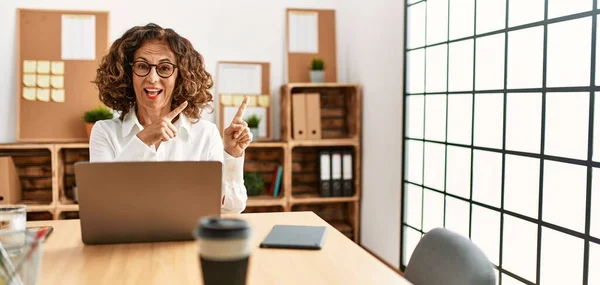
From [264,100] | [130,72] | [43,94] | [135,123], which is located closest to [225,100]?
[264,100]

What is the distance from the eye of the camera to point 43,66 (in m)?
4.25

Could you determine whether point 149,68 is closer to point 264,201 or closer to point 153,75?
point 153,75

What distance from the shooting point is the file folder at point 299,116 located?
4441 millimetres

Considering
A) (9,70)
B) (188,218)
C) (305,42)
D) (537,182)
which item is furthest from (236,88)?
(188,218)

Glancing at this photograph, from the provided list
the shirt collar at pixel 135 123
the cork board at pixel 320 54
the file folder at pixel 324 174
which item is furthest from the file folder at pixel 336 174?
the shirt collar at pixel 135 123

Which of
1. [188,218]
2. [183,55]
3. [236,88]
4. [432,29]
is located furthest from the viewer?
[236,88]

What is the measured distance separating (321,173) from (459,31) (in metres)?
1.67

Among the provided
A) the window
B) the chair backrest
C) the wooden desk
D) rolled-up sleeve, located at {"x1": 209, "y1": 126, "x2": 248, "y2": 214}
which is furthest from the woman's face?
the window

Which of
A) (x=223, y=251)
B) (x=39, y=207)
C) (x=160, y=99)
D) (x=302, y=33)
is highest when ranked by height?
(x=302, y=33)

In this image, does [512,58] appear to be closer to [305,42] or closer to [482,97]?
[482,97]

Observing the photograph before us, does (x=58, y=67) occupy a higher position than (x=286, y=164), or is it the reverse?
(x=58, y=67)

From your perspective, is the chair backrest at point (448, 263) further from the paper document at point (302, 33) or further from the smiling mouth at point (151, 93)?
the paper document at point (302, 33)

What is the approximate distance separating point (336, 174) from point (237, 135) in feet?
8.38

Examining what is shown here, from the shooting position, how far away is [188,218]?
1.59 metres
